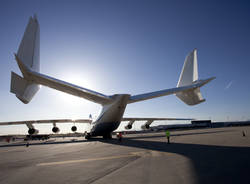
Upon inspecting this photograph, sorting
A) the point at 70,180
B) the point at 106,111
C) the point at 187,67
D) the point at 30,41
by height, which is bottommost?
the point at 70,180

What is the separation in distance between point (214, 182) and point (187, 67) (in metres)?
18.1

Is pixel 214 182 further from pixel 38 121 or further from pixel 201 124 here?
pixel 201 124

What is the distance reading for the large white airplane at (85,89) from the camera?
11.8 m

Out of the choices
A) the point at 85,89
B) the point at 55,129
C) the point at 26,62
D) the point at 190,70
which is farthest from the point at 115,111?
the point at 55,129

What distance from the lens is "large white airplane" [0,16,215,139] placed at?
11758mm

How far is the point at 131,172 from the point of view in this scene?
4.52 meters

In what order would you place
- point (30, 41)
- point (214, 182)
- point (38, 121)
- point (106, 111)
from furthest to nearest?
1. point (38, 121)
2. point (106, 111)
3. point (30, 41)
4. point (214, 182)

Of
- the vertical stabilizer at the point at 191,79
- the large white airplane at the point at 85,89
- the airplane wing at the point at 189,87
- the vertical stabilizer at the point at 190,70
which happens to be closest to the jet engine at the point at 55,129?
the large white airplane at the point at 85,89

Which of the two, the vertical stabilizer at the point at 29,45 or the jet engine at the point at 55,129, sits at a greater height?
the vertical stabilizer at the point at 29,45

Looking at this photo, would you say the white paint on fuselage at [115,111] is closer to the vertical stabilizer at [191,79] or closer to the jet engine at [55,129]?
the vertical stabilizer at [191,79]

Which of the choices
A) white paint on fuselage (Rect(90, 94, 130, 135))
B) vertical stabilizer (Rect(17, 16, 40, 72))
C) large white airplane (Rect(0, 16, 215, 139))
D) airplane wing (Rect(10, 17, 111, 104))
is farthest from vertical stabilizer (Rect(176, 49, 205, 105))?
vertical stabilizer (Rect(17, 16, 40, 72))

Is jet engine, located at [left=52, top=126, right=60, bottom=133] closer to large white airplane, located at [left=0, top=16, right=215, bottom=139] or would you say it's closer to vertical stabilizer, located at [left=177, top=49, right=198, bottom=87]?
large white airplane, located at [left=0, top=16, right=215, bottom=139]

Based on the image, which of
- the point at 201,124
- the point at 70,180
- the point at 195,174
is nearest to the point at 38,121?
the point at 70,180

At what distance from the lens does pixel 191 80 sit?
1891 centimetres
